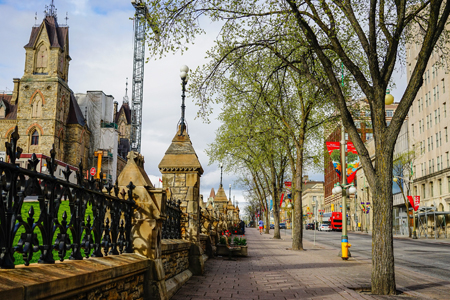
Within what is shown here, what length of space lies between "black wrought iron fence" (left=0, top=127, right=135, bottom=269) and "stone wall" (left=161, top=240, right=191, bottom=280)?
242 cm

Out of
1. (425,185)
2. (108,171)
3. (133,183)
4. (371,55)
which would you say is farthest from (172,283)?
(108,171)

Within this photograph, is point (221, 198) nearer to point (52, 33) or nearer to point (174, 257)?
point (174, 257)

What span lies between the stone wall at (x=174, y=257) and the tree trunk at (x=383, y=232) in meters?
4.06

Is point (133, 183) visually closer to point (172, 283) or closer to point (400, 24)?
point (172, 283)

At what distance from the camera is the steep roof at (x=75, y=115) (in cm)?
6569

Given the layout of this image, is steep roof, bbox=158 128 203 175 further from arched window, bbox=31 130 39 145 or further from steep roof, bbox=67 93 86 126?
steep roof, bbox=67 93 86 126

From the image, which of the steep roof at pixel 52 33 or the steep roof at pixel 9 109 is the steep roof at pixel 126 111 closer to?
the steep roof at pixel 52 33

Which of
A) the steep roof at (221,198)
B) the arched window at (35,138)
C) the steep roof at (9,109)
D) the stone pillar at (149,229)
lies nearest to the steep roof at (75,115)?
the arched window at (35,138)

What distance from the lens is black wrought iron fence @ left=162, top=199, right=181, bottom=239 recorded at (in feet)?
30.7

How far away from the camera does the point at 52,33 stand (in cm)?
6506

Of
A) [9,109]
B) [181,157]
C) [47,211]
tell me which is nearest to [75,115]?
[9,109]

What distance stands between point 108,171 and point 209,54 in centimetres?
6469

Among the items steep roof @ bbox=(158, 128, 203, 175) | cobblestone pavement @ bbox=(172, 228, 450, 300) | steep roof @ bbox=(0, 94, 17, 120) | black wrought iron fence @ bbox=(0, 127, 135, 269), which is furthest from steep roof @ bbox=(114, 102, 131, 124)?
black wrought iron fence @ bbox=(0, 127, 135, 269)

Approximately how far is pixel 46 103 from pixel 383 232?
5900cm
